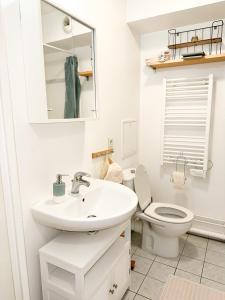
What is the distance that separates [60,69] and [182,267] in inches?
77.4

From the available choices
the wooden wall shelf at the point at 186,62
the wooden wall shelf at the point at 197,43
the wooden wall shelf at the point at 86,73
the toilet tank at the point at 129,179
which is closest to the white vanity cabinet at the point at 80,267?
the toilet tank at the point at 129,179

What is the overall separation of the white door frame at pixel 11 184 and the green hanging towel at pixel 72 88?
0.38 m

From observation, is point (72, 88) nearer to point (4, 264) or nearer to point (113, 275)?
point (4, 264)

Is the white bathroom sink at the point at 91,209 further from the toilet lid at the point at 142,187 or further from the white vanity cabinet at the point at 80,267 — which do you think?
the toilet lid at the point at 142,187

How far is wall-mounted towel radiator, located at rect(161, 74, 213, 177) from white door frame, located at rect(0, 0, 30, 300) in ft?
5.61

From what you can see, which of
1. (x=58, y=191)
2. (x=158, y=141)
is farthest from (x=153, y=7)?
(x=58, y=191)

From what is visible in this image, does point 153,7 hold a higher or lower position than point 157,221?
higher

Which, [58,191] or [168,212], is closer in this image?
[58,191]

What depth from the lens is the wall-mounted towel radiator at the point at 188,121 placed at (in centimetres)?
221

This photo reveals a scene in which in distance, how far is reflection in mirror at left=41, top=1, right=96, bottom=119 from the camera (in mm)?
1205

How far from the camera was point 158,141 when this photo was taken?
8.30 feet

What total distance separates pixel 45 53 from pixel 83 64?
13.8 inches

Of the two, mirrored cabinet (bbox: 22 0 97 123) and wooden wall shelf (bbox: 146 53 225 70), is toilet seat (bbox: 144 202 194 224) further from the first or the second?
wooden wall shelf (bbox: 146 53 225 70)

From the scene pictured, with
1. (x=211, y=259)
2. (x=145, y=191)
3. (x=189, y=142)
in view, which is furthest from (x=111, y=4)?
(x=211, y=259)
